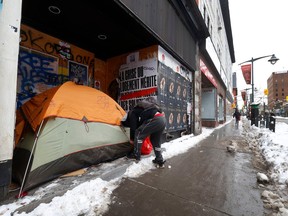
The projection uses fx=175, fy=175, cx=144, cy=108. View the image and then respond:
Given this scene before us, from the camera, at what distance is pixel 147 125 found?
13.1 ft

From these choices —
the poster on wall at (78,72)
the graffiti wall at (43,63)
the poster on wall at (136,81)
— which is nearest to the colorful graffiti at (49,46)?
the graffiti wall at (43,63)

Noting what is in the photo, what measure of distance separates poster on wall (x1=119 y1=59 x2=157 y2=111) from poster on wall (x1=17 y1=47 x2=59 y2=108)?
7.72ft

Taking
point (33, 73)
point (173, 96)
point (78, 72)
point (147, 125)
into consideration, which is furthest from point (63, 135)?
point (173, 96)

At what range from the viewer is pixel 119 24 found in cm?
506

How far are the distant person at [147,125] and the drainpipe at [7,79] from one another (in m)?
2.39

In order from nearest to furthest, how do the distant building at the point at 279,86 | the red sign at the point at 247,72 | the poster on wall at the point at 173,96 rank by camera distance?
1. the poster on wall at the point at 173,96
2. the red sign at the point at 247,72
3. the distant building at the point at 279,86

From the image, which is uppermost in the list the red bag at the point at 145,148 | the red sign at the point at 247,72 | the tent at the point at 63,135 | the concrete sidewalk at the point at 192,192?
the red sign at the point at 247,72

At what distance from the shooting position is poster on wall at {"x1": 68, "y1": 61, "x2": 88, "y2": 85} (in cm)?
610

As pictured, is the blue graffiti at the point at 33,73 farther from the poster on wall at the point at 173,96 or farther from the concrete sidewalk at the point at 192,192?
the concrete sidewalk at the point at 192,192

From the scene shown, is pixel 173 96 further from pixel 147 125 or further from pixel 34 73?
pixel 34 73

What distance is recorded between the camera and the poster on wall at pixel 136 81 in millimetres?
6152

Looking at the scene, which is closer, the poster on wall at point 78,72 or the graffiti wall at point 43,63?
the graffiti wall at point 43,63

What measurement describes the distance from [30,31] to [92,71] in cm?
239

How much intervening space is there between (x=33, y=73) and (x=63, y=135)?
2.96 meters
